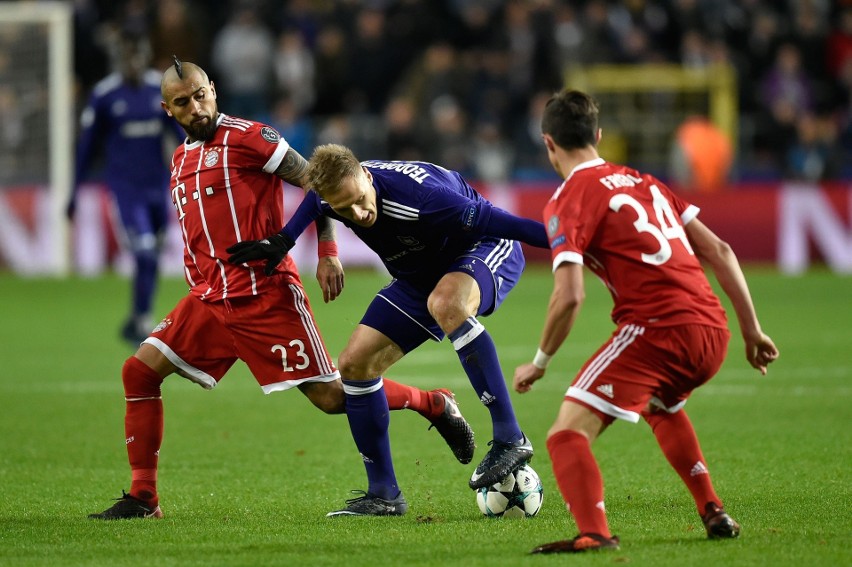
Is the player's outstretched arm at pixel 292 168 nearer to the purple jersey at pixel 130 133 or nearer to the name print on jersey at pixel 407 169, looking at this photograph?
the name print on jersey at pixel 407 169

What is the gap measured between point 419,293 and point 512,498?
1059 millimetres

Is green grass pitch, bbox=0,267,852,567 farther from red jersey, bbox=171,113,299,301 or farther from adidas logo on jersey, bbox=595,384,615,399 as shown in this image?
red jersey, bbox=171,113,299,301

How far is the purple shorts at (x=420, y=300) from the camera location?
6.22 m

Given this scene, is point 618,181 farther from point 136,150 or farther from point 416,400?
point 136,150

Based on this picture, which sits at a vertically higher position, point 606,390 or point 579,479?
point 606,390

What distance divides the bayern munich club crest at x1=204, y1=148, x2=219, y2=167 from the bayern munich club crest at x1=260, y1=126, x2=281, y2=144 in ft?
0.74

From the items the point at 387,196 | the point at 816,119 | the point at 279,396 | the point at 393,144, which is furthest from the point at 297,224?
the point at 816,119

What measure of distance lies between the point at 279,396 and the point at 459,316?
15.4 ft

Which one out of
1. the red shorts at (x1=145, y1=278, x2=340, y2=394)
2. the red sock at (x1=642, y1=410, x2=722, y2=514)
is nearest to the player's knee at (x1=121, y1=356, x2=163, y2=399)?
the red shorts at (x1=145, y1=278, x2=340, y2=394)

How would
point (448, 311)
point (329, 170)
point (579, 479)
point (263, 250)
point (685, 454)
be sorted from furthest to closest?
point (448, 311), point (263, 250), point (329, 170), point (685, 454), point (579, 479)

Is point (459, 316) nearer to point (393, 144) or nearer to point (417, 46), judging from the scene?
point (393, 144)

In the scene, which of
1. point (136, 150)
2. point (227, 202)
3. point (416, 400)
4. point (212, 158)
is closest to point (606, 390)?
point (416, 400)

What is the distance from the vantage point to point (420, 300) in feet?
20.7

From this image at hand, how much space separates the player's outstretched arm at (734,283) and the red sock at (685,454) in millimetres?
379
